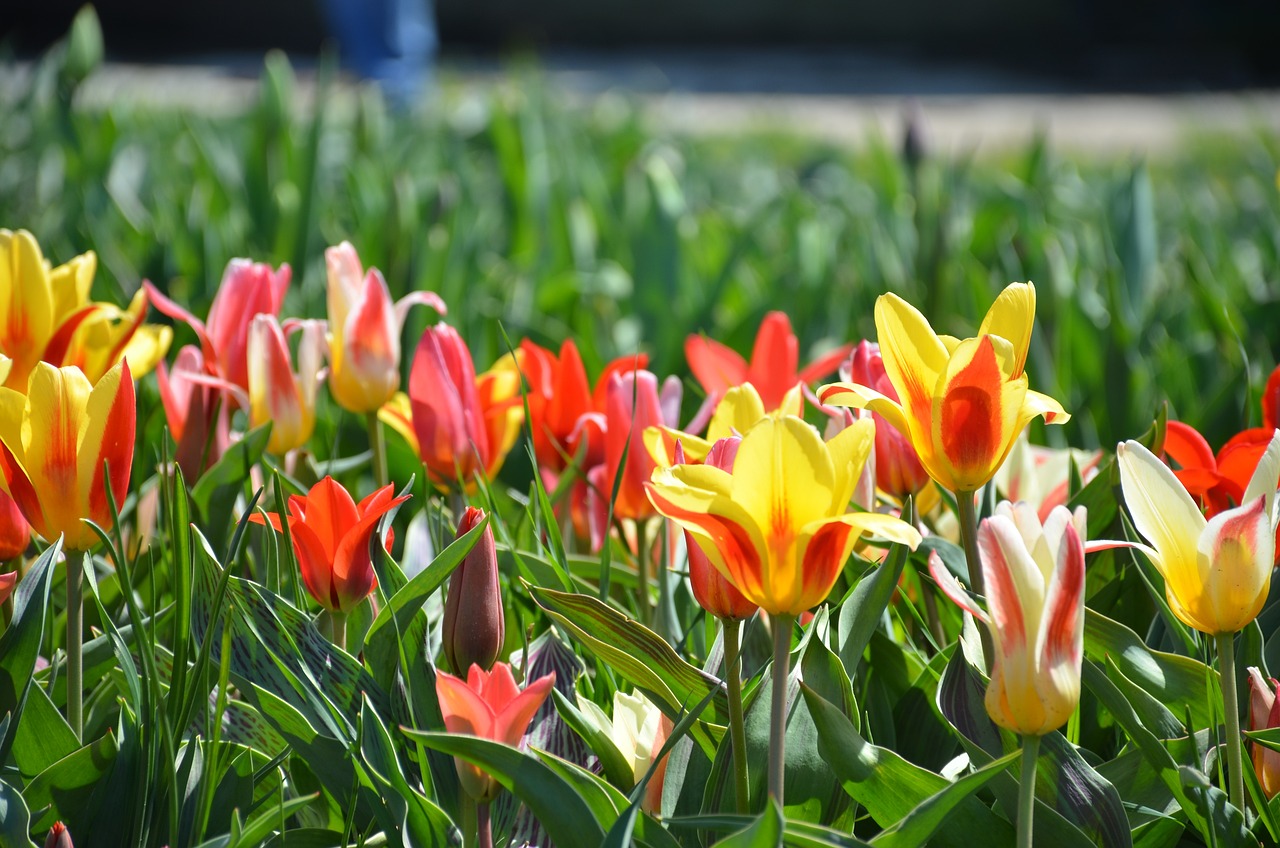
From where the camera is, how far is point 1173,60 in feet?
38.1

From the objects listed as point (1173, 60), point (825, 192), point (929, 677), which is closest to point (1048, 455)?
point (929, 677)

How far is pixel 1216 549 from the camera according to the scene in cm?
58

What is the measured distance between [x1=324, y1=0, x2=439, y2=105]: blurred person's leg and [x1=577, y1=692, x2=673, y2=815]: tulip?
3484mm

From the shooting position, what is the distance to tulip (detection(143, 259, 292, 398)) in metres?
0.96

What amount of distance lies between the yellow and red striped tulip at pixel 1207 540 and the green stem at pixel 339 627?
41 cm

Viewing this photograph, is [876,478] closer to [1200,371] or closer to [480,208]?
[1200,371]

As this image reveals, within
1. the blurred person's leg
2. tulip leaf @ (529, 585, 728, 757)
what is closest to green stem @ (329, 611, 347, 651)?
tulip leaf @ (529, 585, 728, 757)

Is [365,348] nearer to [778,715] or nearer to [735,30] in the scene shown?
[778,715]

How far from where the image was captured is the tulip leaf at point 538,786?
53 cm

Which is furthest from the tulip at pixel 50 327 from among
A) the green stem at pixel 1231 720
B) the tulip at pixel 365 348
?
the green stem at pixel 1231 720

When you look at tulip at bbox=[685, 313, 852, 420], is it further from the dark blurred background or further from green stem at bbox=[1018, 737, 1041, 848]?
the dark blurred background

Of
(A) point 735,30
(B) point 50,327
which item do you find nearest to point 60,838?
(B) point 50,327

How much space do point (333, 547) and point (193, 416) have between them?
32 cm

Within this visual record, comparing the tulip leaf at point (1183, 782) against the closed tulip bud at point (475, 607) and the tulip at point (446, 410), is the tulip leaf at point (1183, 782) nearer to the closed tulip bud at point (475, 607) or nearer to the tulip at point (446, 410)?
the closed tulip bud at point (475, 607)
